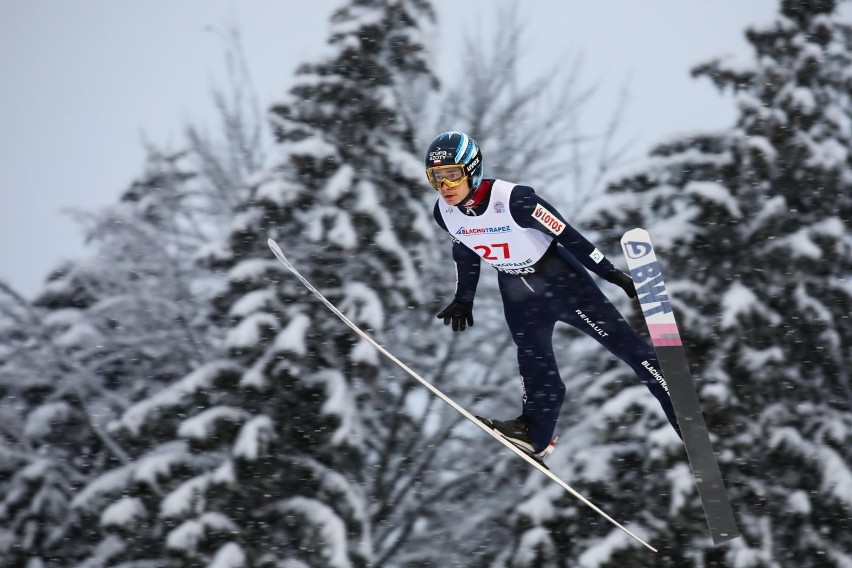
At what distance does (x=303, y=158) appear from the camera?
30.6 ft

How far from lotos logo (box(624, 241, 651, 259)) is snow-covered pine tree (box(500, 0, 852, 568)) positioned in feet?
14.3

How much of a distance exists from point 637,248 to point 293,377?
5.22m

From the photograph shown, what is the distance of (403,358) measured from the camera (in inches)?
389

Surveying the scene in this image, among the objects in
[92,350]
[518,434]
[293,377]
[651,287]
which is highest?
[92,350]

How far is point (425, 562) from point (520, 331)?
6.64m

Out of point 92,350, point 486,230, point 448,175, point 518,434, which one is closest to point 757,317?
point 518,434

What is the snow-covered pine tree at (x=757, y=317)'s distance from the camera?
8.13 meters

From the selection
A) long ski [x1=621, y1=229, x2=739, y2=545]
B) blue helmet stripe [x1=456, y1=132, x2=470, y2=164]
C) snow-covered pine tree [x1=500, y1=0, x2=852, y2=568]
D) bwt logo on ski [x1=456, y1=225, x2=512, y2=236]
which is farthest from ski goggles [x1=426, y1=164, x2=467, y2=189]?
snow-covered pine tree [x1=500, y1=0, x2=852, y2=568]

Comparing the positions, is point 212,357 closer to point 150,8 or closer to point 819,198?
point 819,198

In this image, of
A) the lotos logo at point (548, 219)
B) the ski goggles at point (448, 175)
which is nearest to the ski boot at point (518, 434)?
the lotos logo at point (548, 219)

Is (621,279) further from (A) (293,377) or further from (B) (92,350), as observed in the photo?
(B) (92,350)

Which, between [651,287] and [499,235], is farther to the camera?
[499,235]

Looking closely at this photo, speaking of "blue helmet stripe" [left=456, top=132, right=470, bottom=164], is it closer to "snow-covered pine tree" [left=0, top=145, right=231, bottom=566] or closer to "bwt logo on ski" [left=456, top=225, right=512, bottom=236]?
"bwt logo on ski" [left=456, top=225, right=512, bottom=236]

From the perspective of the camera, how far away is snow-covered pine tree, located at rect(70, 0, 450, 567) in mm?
→ 8172
